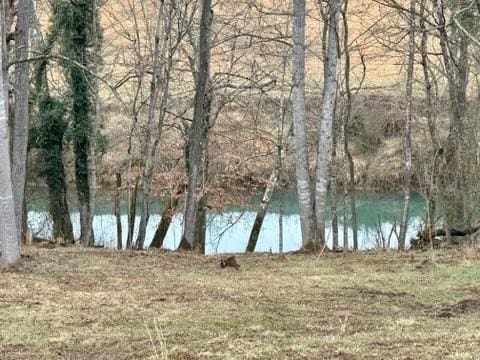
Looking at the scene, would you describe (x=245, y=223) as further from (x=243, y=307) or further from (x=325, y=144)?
(x=243, y=307)

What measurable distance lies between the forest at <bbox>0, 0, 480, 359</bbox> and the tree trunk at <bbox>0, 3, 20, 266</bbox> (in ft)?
0.08

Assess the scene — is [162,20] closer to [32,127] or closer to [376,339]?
[32,127]

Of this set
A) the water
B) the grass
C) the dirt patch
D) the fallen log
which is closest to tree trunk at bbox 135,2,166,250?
the water

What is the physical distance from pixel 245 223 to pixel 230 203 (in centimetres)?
308

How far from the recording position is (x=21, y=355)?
200 inches

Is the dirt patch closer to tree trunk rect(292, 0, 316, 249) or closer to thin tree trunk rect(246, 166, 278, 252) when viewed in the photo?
tree trunk rect(292, 0, 316, 249)

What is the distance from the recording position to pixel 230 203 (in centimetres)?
2322

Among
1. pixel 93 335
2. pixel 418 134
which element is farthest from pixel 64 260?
pixel 418 134

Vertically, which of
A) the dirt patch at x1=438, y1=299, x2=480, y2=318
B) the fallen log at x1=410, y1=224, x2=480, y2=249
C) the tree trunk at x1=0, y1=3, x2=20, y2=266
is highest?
the tree trunk at x1=0, y1=3, x2=20, y2=266

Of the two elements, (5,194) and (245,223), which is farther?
(245,223)

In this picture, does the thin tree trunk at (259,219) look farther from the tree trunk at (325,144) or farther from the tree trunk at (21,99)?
Answer: the tree trunk at (21,99)

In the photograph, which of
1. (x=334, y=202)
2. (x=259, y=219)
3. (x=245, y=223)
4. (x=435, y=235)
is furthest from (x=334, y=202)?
(x=245, y=223)

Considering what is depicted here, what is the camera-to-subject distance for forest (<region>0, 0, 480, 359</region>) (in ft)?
19.1

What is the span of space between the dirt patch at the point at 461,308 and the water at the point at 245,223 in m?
14.6
